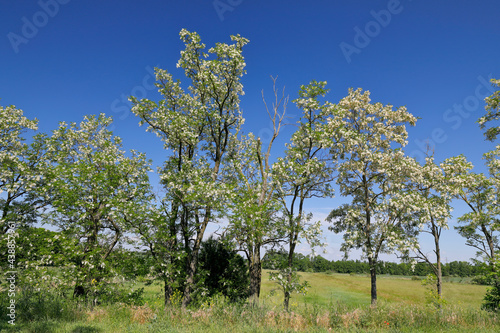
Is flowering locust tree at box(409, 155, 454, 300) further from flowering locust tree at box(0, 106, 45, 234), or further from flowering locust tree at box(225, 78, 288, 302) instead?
flowering locust tree at box(0, 106, 45, 234)

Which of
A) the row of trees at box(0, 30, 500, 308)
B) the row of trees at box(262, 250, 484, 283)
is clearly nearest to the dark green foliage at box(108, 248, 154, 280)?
the row of trees at box(0, 30, 500, 308)

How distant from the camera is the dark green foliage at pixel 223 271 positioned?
19769 mm

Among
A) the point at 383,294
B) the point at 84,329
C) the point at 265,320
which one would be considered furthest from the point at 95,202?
the point at 383,294

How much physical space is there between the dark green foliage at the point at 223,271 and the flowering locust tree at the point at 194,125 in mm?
1403

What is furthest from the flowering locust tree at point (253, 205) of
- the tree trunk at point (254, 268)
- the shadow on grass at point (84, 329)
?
the shadow on grass at point (84, 329)

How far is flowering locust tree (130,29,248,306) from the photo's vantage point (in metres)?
18.3

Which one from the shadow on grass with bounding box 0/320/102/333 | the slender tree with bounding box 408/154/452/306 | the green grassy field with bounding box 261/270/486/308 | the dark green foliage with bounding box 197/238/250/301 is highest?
the slender tree with bounding box 408/154/452/306

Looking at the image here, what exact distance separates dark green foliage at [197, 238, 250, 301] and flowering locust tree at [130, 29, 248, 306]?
140cm

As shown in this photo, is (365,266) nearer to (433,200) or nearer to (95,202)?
(433,200)

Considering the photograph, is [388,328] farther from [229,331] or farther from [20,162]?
[20,162]

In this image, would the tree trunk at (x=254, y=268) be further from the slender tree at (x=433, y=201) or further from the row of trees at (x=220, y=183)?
the slender tree at (x=433, y=201)

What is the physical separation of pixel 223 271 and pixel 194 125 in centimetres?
1182

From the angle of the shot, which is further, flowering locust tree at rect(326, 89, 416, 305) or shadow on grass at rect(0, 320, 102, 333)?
flowering locust tree at rect(326, 89, 416, 305)

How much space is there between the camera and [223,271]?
2059cm
